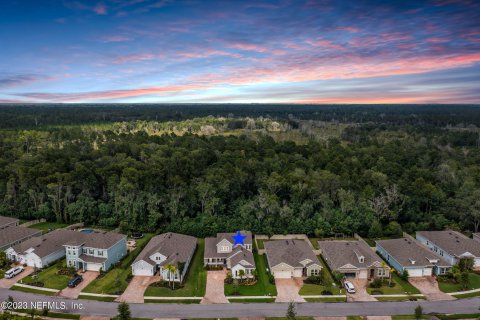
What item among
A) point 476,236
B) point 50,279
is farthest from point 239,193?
point 476,236

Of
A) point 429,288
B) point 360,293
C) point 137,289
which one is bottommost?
point 429,288

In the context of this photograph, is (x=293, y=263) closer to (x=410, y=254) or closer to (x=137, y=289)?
(x=410, y=254)

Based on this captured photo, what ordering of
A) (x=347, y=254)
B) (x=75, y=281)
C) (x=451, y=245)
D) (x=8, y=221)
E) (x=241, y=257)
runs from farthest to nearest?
(x=8, y=221) < (x=451, y=245) < (x=347, y=254) < (x=241, y=257) < (x=75, y=281)

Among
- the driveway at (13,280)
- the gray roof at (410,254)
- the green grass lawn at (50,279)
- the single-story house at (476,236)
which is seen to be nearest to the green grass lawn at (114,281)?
the green grass lawn at (50,279)

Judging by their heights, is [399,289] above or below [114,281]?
below

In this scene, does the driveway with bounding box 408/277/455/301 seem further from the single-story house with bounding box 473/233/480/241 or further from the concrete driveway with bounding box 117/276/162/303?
the concrete driveway with bounding box 117/276/162/303

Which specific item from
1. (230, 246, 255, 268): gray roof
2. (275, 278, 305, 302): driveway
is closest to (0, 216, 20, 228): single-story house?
(230, 246, 255, 268): gray roof

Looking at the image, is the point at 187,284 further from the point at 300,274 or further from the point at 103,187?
the point at 103,187
